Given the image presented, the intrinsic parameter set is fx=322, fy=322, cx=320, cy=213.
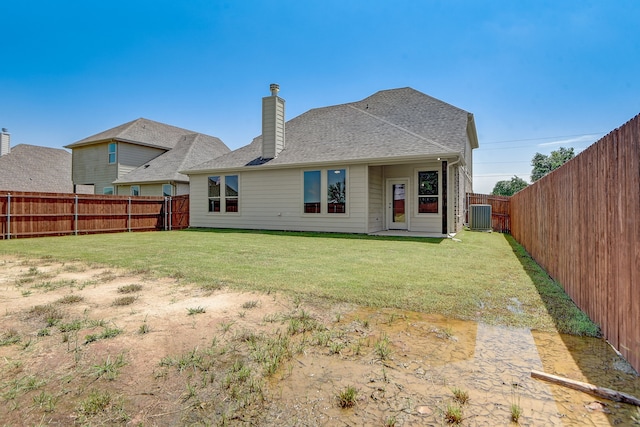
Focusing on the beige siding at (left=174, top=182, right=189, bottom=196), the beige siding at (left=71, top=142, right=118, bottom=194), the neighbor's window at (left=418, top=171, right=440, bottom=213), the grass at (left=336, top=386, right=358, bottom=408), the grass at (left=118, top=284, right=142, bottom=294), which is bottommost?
the grass at (left=336, top=386, right=358, bottom=408)

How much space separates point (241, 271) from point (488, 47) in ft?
42.3

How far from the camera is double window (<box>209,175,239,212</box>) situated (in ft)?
46.7

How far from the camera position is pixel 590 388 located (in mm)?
1935

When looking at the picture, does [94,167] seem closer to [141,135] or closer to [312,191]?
[141,135]

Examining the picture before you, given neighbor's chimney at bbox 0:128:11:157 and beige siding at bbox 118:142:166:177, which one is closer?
beige siding at bbox 118:142:166:177

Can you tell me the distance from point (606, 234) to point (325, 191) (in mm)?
9736

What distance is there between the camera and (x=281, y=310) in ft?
11.2

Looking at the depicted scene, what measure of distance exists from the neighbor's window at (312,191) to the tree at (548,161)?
42.7 meters

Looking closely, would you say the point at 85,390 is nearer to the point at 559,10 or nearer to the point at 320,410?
the point at 320,410

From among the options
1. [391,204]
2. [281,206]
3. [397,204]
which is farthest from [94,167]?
[397,204]

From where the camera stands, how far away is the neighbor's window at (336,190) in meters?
11.9

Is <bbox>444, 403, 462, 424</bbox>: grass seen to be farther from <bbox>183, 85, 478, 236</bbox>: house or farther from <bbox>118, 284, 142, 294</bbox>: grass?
<bbox>183, 85, 478, 236</bbox>: house

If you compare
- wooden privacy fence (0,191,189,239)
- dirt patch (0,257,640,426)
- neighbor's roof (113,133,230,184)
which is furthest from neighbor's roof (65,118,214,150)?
dirt patch (0,257,640,426)

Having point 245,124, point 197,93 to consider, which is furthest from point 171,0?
point 245,124
